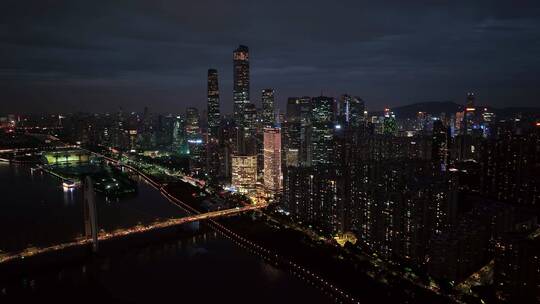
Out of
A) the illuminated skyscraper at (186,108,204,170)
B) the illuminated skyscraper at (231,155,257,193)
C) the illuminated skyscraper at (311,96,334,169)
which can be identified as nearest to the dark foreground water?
the illuminated skyscraper at (231,155,257,193)

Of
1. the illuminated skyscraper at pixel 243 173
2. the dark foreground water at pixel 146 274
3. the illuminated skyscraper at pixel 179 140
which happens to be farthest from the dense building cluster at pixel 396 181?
the dark foreground water at pixel 146 274

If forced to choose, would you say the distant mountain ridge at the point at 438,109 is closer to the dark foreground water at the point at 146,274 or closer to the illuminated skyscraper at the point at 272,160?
the illuminated skyscraper at the point at 272,160

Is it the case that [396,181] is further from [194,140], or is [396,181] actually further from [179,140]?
[179,140]

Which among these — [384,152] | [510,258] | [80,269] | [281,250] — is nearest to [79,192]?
[80,269]

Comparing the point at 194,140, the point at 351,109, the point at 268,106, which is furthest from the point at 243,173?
the point at 351,109

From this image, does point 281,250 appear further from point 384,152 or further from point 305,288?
point 384,152
